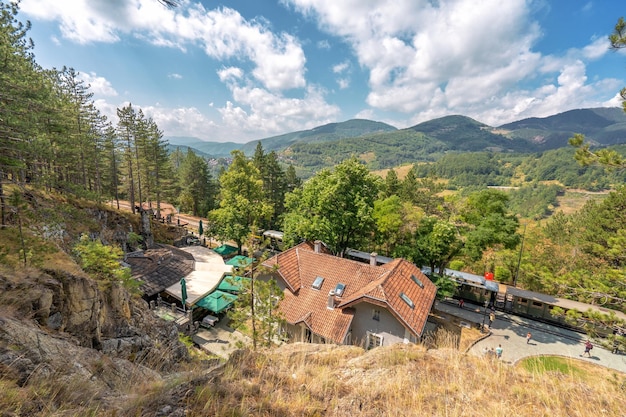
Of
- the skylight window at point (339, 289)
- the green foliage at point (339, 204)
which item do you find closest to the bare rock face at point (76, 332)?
the skylight window at point (339, 289)

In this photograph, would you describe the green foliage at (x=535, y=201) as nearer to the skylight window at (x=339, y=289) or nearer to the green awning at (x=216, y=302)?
the skylight window at (x=339, y=289)

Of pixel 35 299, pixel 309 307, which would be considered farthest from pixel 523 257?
pixel 35 299

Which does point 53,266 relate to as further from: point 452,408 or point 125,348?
point 452,408

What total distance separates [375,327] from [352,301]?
2194mm

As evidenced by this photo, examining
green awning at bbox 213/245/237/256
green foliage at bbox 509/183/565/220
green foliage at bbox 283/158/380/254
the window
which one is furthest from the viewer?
green foliage at bbox 509/183/565/220

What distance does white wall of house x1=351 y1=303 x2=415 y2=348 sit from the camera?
16406mm

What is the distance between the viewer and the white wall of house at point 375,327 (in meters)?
16.4

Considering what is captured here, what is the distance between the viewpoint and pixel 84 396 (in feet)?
12.3

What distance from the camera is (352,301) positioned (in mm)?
16938

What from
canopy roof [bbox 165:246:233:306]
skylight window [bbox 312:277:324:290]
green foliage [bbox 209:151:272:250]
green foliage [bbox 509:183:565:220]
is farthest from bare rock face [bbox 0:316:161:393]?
green foliage [bbox 509:183:565:220]

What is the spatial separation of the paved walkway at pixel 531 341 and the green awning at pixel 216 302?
1711 cm

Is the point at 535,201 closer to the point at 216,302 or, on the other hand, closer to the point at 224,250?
the point at 224,250

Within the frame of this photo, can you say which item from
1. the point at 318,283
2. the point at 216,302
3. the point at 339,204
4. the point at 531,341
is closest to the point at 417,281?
the point at 318,283

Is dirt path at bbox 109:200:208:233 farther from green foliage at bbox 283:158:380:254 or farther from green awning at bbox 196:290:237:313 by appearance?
green foliage at bbox 283:158:380:254
